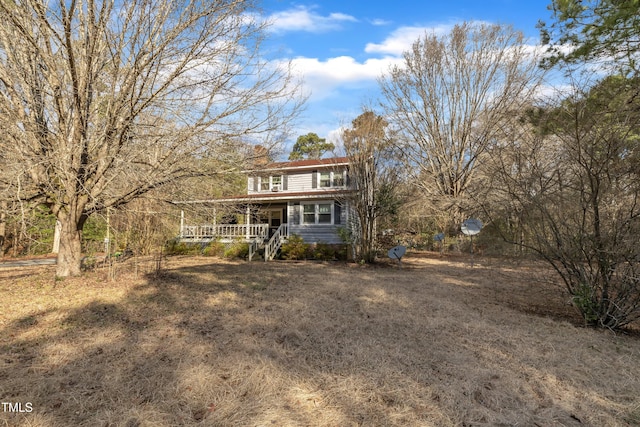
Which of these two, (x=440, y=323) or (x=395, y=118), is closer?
(x=440, y=323)

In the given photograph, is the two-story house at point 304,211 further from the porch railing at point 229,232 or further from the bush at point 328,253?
the bush at point 328,253

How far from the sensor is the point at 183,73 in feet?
21.9

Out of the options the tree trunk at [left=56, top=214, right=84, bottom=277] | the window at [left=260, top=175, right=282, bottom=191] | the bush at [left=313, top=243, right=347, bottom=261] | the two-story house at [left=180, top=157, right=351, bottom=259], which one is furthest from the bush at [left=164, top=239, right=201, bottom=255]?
the tree trunk at [left=56, top=214, right=84, bottom=277]

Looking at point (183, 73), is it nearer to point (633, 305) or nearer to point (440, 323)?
point (440, 323)

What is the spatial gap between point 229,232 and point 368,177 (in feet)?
27.4

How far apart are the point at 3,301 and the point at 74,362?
3494 mm

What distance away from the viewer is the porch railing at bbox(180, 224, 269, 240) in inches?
670

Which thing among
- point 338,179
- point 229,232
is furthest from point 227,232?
point 338,179

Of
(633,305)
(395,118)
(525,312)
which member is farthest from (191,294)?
(395,118)

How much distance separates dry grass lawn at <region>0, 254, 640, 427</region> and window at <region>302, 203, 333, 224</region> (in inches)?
405

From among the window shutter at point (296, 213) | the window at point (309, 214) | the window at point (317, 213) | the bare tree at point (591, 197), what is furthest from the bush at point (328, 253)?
the bare tree at point (591, 197)

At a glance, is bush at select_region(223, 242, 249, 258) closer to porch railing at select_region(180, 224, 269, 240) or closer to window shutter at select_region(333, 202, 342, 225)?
porch railing at select_region(180, 224, 269, 240)

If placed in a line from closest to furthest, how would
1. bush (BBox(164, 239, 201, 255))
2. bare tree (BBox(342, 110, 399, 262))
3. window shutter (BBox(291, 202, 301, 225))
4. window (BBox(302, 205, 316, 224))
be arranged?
bare tree (BBox(342, 110, 399, 262)) < bush (BBox(164, 239, 201, 255)) < window (BBox(302, 205, 316, 224)) < window shutter (BBox(291, 202, 301, 225))

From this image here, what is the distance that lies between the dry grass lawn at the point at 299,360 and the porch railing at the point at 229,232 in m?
9.94
